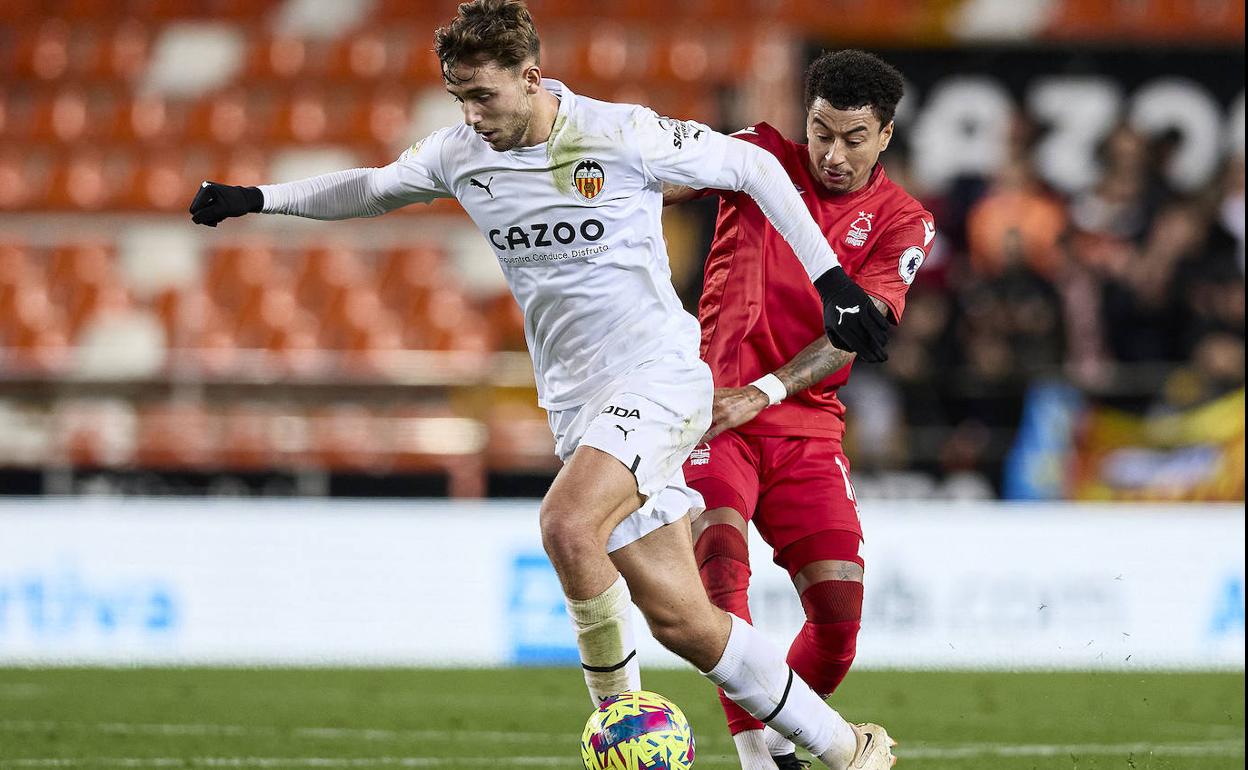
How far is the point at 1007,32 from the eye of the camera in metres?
15.5

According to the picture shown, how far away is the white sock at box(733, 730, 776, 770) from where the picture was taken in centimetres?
550

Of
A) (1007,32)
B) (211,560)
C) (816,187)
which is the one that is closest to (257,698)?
(211,560)

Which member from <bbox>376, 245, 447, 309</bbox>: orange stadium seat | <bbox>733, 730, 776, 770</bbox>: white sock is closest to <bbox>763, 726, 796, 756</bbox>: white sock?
<bbox>733, 730, 776, 770</bbox>: white sock

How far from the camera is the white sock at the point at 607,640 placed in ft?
15.9

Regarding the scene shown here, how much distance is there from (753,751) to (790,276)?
155cm

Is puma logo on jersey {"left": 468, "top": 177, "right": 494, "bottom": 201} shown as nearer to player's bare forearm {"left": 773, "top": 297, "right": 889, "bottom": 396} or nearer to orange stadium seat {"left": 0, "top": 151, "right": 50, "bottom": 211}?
player's bare forearm {"left": 773, "top": 297, "right": 889, "bottom": 396}

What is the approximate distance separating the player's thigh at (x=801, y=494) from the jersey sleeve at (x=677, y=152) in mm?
1081

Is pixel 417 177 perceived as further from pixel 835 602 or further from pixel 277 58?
pixel 277 58

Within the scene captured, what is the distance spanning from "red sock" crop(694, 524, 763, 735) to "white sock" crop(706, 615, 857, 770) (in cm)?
27

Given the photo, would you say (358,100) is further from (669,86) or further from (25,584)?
(25,584)

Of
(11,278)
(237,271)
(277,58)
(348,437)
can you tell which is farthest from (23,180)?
(348,437)

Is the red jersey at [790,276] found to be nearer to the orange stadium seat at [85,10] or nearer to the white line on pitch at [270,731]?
the white line on pitch at [270,731]

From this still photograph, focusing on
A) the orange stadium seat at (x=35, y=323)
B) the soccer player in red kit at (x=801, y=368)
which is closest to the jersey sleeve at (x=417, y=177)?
the soccer player in red kit at (x=801, y=368)

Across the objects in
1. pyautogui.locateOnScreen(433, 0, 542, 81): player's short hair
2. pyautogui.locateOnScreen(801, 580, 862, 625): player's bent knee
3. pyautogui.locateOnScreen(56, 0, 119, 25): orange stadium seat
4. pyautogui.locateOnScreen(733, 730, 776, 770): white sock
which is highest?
pyautogui.locateOnScreen(56, 0, 119, 25): orange stadium seat
